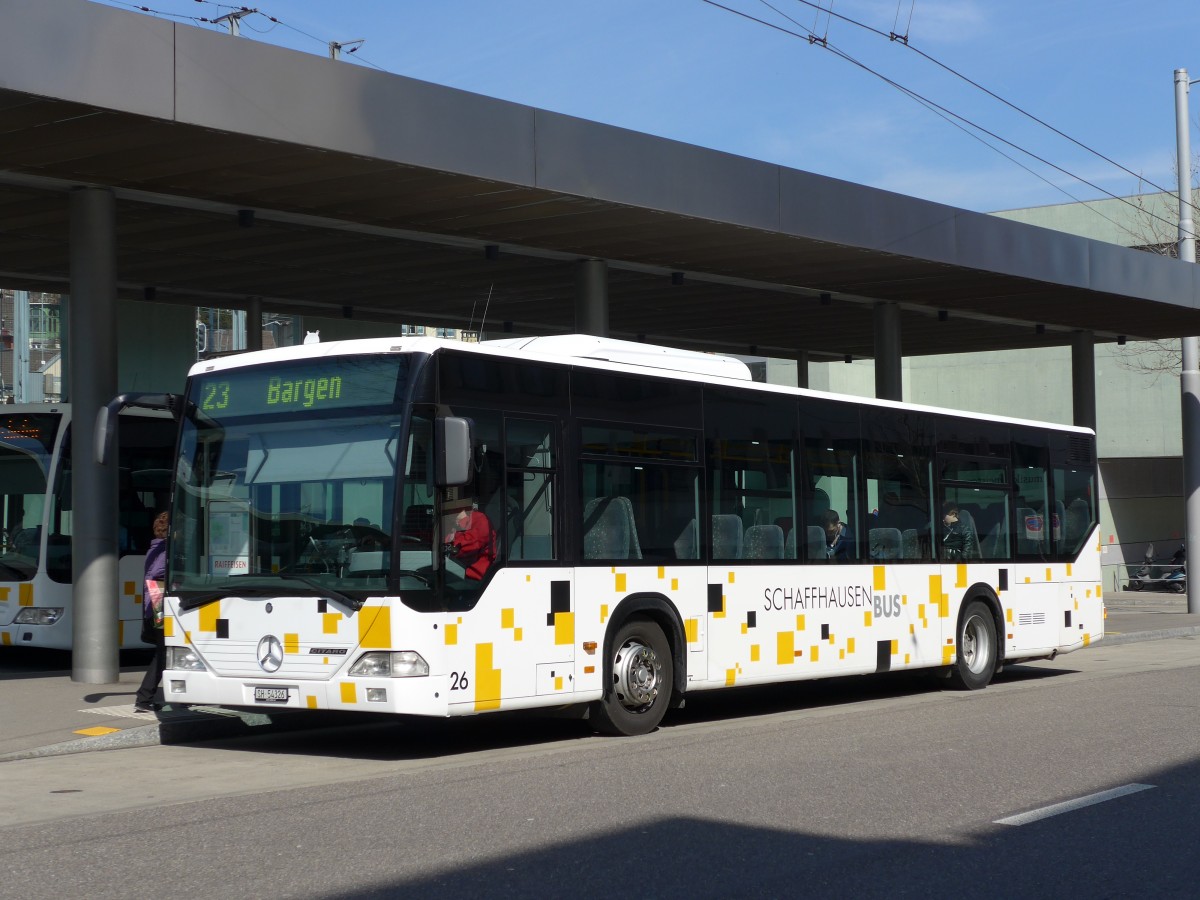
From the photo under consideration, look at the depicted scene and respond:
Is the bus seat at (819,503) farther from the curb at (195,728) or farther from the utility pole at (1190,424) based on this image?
the utility pole at (1190,424)

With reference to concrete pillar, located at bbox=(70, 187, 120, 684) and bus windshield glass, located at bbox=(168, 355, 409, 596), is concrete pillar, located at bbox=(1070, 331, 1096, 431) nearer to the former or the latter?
concrete pillar, located at bbox=(70, 187, 120, 684)

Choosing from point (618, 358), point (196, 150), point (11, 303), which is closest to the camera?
point (618, 358)

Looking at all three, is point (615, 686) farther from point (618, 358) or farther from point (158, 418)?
point (158, 418)

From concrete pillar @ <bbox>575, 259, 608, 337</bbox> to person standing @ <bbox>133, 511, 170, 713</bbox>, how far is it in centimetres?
721

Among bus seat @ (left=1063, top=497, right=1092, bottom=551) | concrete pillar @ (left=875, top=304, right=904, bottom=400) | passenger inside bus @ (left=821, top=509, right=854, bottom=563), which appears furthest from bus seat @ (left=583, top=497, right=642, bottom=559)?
concrete pillar @ (left=875, top=304, right=904, bottom=400)

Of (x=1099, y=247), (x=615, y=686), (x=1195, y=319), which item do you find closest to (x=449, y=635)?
(x=615, y=686)

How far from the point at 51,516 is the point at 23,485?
539 mm

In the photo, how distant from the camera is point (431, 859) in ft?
23.8

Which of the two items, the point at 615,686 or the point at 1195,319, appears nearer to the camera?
the point at 615,686

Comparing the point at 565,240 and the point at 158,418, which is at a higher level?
the point at 565,240

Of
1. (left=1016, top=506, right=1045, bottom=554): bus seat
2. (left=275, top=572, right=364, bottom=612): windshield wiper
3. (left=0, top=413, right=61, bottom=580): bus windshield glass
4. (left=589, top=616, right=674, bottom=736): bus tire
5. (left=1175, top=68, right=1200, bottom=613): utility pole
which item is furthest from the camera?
(left=1175, top=68, right=1200, bottom=613): utility pole

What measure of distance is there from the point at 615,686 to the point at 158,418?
8.39m

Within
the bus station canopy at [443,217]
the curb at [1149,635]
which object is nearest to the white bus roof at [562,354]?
the bus station canopy at [443,217]

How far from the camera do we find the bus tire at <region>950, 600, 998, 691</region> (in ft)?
54.6
